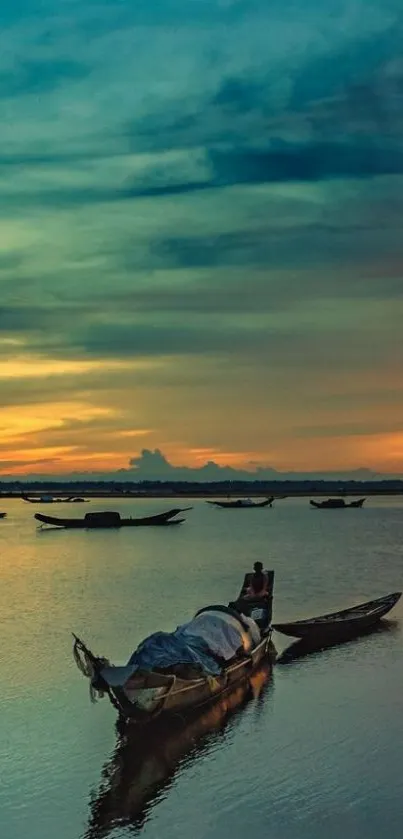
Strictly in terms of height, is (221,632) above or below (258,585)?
below

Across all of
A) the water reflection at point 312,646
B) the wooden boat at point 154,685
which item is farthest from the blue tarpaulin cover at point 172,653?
the water reflection at point 312,646

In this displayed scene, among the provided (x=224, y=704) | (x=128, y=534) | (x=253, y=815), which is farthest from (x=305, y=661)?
(x=128, y=534)

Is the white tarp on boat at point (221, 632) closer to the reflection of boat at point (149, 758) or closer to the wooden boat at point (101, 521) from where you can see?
the reflection of boat at point (149, 758)

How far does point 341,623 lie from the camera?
23.8 m

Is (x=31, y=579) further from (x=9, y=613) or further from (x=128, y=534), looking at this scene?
(x=128, y=534)

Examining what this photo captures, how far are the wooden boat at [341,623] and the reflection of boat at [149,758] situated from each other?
4702 mm

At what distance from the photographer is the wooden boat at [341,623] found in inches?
891

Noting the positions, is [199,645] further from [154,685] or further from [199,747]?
[199,747]

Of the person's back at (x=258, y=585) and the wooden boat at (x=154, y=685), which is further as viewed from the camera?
the person's back at (x=258, y=585)

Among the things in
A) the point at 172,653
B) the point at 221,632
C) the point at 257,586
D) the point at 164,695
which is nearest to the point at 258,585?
the point at 257,586

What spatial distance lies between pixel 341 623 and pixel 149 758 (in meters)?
10.3

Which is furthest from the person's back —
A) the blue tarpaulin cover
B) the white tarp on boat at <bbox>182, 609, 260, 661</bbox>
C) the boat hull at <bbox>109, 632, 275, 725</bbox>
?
the blue tarpaulin cover

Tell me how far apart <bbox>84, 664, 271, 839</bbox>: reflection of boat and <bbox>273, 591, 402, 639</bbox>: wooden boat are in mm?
4702

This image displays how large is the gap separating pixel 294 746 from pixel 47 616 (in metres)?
15.6
